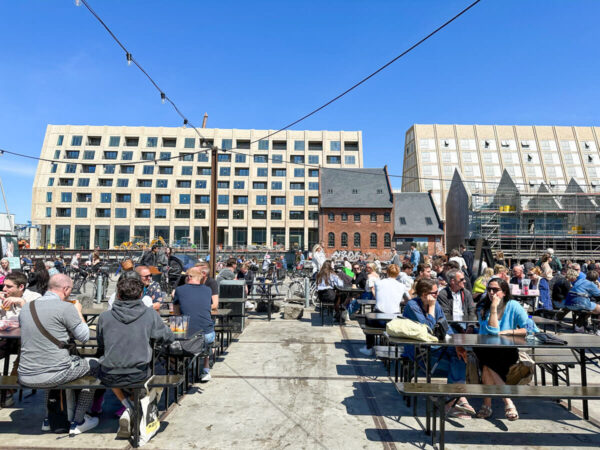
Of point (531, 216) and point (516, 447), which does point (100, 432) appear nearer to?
point (516, 447)

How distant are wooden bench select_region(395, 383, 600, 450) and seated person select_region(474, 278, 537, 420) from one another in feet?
1.89

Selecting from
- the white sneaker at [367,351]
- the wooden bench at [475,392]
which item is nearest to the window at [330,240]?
the white sneaker at [367,351]

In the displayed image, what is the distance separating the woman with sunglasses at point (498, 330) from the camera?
4742 millimetres

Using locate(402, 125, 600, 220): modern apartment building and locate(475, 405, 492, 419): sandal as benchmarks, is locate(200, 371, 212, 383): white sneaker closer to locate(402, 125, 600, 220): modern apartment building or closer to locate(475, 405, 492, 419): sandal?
locate(475, 405, 492, 419): sandal

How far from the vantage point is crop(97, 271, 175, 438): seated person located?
3.96 m

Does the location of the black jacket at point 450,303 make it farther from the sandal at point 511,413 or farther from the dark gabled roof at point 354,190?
the dark gabled roof at point 354,190

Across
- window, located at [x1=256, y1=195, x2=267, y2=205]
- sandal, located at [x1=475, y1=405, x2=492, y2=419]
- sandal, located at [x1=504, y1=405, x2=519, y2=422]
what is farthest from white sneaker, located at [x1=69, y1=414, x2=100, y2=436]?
window, located at [x1=256, y1=195, x2=267, y2=205]

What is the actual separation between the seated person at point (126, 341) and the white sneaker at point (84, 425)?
0.45 meters

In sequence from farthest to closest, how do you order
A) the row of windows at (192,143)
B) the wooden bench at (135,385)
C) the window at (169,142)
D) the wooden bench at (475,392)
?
1. the window at (169,142)
2. the row of windows at (192,143)
3. the wooden bench at (135,385)
4. the wooden bench at (475,392)

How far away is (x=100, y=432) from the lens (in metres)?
4.22

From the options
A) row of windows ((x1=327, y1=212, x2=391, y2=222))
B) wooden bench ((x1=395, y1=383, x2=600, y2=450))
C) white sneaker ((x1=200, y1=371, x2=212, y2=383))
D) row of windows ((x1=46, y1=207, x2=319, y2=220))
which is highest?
row of windows ((x1=46, y1=207, x2=319, y2=220))

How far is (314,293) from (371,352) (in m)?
7.99

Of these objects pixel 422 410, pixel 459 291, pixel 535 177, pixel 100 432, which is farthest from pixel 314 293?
pixel 535 177

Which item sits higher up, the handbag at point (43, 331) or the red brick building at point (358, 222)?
the red brick building at point (358, 222)
